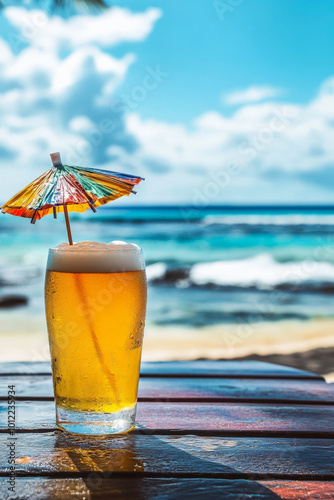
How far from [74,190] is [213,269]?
8.59 metres

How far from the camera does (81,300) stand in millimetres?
833

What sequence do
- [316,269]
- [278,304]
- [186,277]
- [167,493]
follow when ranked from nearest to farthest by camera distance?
[167,493]
[278,304]
[186,277]
[316,269]

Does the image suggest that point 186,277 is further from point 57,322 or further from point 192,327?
point 57,322

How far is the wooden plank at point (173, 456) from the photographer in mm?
650

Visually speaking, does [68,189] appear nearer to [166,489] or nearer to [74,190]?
[74,190]

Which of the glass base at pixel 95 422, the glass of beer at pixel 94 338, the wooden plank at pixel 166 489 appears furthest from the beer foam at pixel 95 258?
the wooden plank at pixel 166 489

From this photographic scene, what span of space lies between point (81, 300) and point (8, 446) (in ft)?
0.74

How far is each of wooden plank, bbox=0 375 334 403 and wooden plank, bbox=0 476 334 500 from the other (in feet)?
1.11

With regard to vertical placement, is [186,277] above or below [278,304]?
above

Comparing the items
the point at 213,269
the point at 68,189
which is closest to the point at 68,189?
the point at 68,189

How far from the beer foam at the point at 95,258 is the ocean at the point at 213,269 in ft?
12.9

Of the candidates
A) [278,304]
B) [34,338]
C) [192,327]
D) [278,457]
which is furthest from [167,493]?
[278,304]

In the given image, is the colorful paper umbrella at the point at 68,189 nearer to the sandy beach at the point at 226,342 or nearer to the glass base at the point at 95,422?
the glass base at the point at 95,422

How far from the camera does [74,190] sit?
804 mm
